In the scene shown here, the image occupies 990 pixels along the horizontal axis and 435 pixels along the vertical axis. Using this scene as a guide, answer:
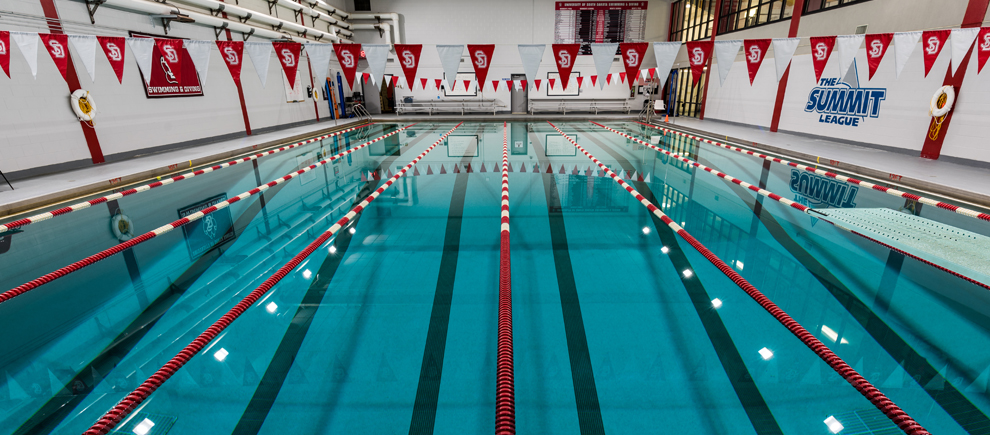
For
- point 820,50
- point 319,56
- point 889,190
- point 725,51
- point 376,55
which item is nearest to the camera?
point 889,190

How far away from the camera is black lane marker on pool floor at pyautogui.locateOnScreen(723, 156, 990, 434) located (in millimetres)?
2000

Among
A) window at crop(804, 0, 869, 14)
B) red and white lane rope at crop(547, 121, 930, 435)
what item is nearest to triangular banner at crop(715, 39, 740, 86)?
red and white lane rope at crop(547, 121, 930, 435)

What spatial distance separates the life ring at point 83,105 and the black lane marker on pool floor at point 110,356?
237 inches

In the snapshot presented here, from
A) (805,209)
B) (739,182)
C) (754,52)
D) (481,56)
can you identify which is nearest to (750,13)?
(754,52)

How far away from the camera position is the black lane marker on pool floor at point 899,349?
2.00 meters

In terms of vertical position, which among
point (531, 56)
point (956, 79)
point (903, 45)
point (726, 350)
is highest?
point (531, 56)

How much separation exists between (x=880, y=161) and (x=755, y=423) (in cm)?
798

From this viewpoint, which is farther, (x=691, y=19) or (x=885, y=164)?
(x=691, y=19)

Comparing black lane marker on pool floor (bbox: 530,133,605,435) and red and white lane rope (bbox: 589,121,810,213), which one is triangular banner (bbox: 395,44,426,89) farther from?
red and white lane rope (bbox: 589,121,810,213)

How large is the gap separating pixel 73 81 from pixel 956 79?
51.3ft

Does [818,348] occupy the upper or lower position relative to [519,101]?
lower

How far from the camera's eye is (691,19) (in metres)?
16.7

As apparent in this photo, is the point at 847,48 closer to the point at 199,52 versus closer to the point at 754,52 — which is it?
the point at 754,52

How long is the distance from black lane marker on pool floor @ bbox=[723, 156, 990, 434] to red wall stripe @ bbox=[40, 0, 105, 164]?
1104 cm
